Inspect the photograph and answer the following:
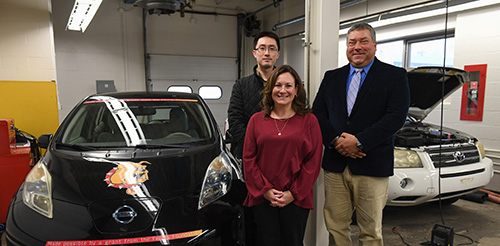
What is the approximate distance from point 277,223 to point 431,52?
492 cm

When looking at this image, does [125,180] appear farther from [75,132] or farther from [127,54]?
[127,54]

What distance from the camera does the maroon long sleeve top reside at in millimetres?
1646

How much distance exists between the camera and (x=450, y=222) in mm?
3285

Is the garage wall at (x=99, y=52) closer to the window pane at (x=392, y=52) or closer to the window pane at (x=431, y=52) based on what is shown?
the window pane at (x=392, y=52)

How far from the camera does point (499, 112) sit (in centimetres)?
408

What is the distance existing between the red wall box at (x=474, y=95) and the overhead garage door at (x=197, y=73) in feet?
18.8

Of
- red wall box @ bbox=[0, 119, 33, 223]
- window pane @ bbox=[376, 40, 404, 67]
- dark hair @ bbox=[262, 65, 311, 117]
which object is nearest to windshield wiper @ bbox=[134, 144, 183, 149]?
dark hair @ bbox=[262, 65, 311, 117]

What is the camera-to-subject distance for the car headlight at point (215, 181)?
5.73 ft

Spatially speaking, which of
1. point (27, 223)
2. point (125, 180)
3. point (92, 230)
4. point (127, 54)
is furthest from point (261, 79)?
point (127, 54)

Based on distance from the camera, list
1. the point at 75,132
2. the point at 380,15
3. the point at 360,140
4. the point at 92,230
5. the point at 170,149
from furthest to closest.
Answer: the point at 380,15 → the point at 75,132 → the point at 170,149 → the point at 360,140 → the point at 92,230

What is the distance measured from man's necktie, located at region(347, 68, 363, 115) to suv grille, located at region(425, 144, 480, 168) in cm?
176

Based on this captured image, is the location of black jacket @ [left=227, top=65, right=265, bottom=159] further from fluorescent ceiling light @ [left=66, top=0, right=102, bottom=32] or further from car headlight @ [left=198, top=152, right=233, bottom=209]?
fluorescent ceiling light @ [left=66, top=0, right=102, bottom=32]

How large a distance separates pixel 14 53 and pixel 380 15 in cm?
591

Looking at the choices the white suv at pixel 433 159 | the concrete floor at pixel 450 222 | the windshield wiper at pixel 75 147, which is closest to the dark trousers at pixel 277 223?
the windshield wiper at pixel 75 147
